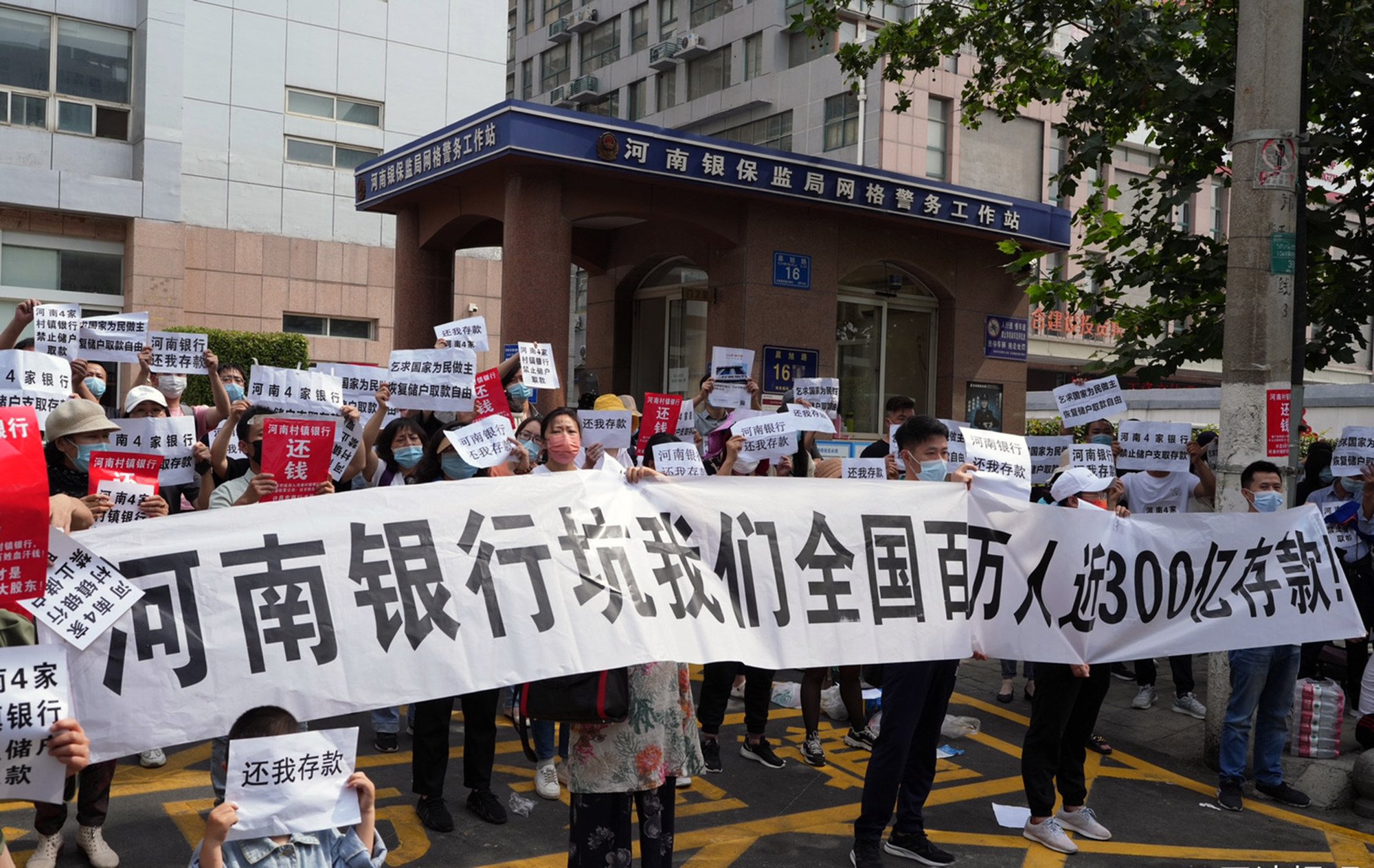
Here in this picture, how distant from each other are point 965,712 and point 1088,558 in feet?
8.47

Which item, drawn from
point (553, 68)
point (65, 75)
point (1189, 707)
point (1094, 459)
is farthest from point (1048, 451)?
point (553, 68)

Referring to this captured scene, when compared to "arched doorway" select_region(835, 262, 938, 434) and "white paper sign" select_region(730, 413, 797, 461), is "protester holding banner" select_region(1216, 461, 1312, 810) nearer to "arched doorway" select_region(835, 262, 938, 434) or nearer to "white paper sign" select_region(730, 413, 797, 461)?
"white paper sign" select_region(730, 413, 797, 461)

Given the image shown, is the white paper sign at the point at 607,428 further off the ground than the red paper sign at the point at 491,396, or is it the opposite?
the red paper sign at the point at 491,396

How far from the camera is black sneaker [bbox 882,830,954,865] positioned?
484 centimetres

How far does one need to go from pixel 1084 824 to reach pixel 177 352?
5776mm

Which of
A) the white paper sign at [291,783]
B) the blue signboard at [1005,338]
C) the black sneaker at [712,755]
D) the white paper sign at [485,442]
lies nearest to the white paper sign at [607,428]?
the white paper sign at [485,442]

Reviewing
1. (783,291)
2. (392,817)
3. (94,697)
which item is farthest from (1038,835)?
(783,291)

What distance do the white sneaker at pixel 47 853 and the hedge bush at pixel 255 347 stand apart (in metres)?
15.6

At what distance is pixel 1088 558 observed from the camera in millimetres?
5215

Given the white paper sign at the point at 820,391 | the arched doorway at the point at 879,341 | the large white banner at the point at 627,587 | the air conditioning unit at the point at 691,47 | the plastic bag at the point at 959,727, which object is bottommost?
the plastic bag at the point at 959,727

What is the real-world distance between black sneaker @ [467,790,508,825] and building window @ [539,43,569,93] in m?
42.6

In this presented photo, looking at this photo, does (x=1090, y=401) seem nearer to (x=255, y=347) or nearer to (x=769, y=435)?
(x=769, y=435)

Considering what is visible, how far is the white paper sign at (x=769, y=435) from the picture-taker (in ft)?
20.4

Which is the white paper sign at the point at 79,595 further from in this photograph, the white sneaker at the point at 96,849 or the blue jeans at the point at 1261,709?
the blue jeans at the point at 1261,709
